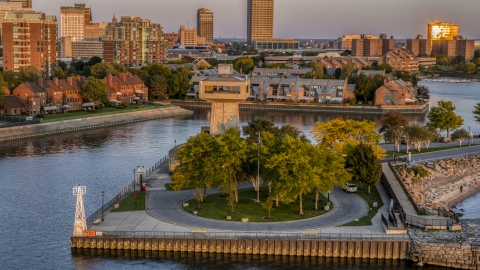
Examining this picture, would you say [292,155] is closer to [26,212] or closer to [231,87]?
[231,87]

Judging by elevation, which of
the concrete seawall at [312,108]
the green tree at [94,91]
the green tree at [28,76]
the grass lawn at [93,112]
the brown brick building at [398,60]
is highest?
the brown brick building at [398,60]

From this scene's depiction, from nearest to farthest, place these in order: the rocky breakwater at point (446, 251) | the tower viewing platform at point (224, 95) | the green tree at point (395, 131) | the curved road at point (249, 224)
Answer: the rocky breakwater at point (446, 251) → the curved road at point (249, 224) → the tower viewing platform at point (224, 95) → the green tree at point (395, 131)

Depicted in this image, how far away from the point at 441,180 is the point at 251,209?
64.8ft

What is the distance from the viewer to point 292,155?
3878 centimetres

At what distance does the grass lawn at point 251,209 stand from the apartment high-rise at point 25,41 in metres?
93.5

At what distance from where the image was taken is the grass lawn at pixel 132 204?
130 ft

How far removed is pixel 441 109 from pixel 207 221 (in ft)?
124

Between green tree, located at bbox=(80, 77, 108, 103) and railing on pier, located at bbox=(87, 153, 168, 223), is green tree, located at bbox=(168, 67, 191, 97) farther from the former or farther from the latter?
railing on pier, located at bbox=(87, 153, 168, 223)

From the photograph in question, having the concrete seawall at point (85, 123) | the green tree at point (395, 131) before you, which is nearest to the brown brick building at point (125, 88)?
the concrete seawall at point (85, 123)

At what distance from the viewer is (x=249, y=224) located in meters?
36.7

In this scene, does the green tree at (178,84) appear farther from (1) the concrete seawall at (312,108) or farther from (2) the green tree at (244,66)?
(2) the green tree at (244,66)

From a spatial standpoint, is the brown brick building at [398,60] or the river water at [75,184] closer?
the river water at [75,184]

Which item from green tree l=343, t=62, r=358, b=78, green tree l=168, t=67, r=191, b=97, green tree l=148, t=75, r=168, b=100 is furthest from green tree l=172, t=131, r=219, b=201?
green tree l=343, t=62, r=358, b=78

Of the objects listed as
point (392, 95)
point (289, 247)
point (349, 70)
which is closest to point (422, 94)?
point (349, 70)
